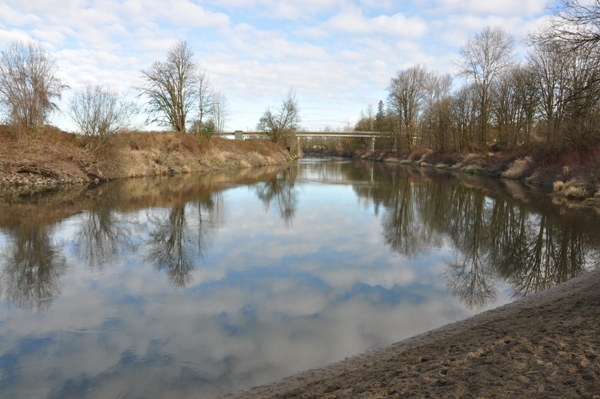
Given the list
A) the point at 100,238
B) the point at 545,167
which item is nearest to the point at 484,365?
the point at 100,238

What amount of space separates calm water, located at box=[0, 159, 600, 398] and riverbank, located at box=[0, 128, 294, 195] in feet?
20.6

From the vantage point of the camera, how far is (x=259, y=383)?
13.5 ft

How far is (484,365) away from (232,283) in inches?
185

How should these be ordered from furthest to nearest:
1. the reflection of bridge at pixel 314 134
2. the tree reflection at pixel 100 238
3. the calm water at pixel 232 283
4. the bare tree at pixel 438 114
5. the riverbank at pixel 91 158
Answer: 1. the reflection of bridge at pixel 314 134
2. the bare tree at pixel 438 114
3. the riverbank at pixel 91 158
4. the tree reflection at pixel 100 238
5. the calm water at pixel 232 283

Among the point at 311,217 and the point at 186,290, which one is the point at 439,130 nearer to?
the point at 311,217

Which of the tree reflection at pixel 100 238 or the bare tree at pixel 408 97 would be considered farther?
the bare tree at pixel 408 97

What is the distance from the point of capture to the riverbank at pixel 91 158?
784 inches

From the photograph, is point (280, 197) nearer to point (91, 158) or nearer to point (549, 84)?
point (91, 158)

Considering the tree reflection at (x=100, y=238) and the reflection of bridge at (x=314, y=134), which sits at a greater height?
the reflection of bridge at (x=314, y=134)

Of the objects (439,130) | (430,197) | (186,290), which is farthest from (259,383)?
(439,130)

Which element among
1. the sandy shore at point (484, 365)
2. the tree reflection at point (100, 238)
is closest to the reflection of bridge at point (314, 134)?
the tree reflection at point (100, 238)

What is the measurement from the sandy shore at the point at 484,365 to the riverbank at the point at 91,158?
62.9ft

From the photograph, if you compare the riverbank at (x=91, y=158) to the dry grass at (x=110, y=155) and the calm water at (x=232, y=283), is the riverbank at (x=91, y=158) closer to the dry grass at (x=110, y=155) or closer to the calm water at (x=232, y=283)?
the dry grass at (x=110, y=155)

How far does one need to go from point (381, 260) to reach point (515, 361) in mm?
5441
